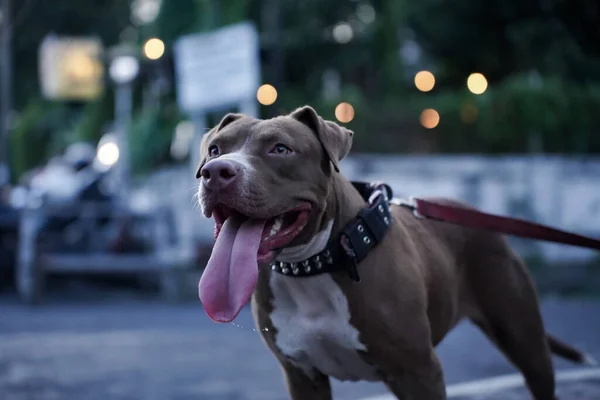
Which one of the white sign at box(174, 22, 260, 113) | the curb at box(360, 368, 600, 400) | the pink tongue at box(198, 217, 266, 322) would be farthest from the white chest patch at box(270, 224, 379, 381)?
the white sign at box(174, 22, 260, 113)

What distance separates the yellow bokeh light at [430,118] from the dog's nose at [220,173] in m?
12.5

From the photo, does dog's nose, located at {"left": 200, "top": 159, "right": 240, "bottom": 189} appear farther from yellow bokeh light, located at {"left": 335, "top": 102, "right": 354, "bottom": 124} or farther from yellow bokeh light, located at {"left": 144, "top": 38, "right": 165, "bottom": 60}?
yellow bokeh light, located at {"left": 335, "top": 102, "right": 354, "bottom": 124}

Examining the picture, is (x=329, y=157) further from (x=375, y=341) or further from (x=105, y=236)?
(x=105, y=236)

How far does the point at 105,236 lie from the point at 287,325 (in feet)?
31.0

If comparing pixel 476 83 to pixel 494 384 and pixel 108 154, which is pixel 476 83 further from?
pixel 494 384

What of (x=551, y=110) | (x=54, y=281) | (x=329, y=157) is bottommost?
(x=54, y=281)

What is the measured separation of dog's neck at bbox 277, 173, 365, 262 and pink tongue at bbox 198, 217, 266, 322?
0.25 meters

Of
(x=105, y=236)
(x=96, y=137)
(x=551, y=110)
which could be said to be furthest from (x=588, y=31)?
(x=96, y=137)

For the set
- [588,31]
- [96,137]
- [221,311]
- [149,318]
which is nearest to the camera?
[221,311]

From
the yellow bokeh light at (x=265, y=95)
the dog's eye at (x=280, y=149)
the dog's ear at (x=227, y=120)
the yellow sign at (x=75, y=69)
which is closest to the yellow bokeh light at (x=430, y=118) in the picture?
the yellow bokeh light at (x=265, y=95)

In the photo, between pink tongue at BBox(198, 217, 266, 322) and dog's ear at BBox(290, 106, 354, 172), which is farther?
dog's ear at BBox(290, 106, 354, 172)

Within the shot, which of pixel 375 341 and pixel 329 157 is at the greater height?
pixel 329 157

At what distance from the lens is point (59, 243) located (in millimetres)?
12023

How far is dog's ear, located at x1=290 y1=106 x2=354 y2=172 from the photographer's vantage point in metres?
3.33
